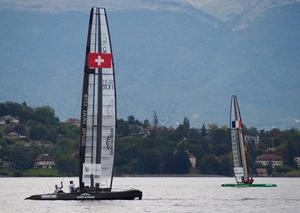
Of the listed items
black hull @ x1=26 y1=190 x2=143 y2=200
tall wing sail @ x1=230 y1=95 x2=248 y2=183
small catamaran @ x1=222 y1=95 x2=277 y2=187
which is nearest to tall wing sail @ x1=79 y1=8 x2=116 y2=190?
black hull @ x1=26 y1=190 x2=143 y2=200

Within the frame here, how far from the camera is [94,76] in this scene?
A: 85.1 metres

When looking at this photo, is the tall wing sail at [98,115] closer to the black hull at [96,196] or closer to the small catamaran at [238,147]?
the black hull at [96,196]

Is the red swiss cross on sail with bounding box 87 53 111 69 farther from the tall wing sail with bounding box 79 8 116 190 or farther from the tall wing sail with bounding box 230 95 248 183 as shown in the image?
the tall wing sail with bounding box 230 95 248 183

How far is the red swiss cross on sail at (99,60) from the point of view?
8506 cm

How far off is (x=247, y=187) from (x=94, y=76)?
58.0m

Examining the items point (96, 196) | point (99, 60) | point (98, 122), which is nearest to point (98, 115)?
point (98, 122)

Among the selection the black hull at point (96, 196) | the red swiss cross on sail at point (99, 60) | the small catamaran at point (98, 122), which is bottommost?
the black hull at point (96, 196)

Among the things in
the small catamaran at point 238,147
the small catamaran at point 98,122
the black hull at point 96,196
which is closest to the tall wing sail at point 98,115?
the small catamaran at point 98,122

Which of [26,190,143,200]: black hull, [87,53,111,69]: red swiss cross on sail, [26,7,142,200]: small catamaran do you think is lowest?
[26,190,143,200]: black hull

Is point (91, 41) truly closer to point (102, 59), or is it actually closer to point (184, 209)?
point (102, 59)

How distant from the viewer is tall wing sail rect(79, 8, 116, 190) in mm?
84188

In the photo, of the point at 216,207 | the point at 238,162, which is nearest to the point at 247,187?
the point at 238,162

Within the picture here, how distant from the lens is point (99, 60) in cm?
8512

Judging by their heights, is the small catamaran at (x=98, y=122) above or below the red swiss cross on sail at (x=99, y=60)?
below
